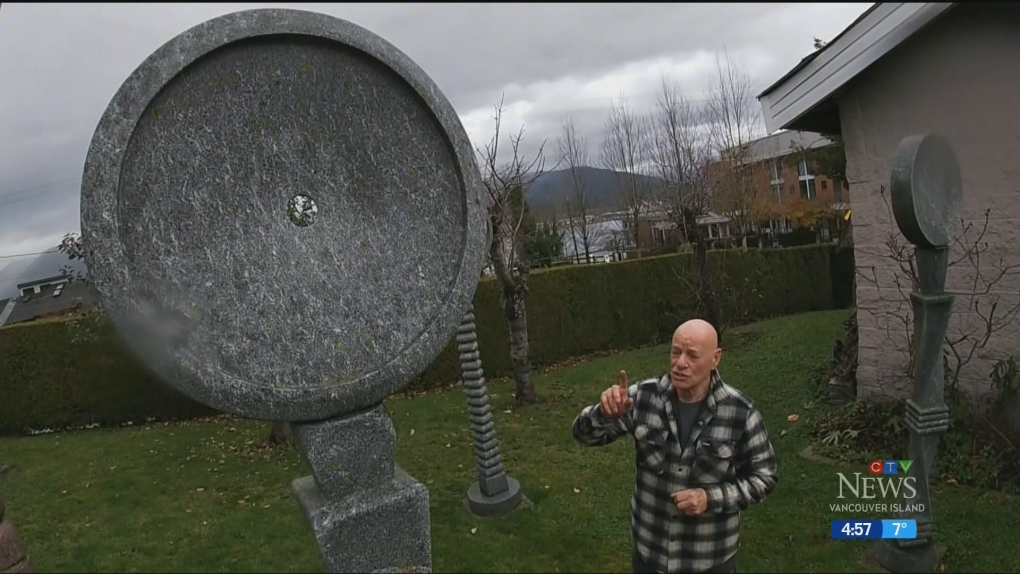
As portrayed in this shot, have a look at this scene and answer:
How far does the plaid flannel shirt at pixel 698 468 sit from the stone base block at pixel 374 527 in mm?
770

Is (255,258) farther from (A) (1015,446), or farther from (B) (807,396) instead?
(B) (807,396)

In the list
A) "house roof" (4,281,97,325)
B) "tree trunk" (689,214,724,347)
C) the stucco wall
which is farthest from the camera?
"tree trunk" (689,214,724,347)

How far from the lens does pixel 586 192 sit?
870 inches

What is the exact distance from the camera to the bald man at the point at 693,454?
7.47 ft

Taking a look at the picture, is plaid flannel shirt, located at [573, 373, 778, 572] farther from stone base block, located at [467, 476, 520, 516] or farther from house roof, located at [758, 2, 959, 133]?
stone base block, located at [467, 476, 520, 516]

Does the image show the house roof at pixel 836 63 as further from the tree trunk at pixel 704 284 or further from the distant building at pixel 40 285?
the distant building at pixel 40 285

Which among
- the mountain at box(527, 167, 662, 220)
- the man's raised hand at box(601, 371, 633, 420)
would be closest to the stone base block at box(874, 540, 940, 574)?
the man's raised hand at box(601, 371, 633, 420)

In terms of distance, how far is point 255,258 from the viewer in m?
2.39

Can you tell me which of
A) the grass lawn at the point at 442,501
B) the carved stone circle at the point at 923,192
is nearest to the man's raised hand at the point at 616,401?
the carved stone circle at the point at 923,192

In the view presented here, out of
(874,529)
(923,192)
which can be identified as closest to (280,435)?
(874,529)

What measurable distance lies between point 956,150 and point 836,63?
4.79 feet

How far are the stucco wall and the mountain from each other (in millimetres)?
15024

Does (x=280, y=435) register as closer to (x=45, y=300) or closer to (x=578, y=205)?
(x=45, y=300)

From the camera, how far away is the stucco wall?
3906 millimetres
